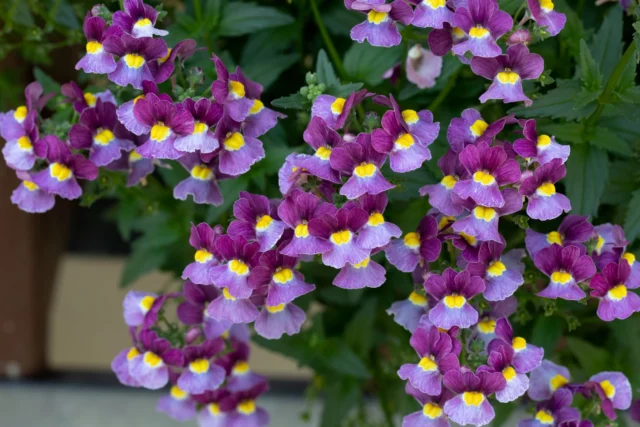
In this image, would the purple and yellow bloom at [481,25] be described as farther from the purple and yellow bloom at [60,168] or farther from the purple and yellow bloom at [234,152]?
the purple and yellow bloom at [60,168]

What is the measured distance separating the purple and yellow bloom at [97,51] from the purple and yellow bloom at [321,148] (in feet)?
0.82

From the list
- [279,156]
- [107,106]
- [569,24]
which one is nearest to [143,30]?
[107,106]

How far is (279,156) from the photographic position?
106 cm

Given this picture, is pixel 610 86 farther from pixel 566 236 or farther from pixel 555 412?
pixel 555 412

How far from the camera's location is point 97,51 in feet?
3.04

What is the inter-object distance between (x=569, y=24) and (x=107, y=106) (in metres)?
0.64

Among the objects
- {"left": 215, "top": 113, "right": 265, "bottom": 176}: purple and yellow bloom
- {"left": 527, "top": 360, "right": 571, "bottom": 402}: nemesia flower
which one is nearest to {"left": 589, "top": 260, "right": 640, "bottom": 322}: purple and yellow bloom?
{"left": 527, "top": 360, "right": 571, "bottom": 402}: nemesia flower

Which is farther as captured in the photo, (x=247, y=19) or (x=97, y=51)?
(x=247, y=19)

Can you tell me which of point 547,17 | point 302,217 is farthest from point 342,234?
point 547,17

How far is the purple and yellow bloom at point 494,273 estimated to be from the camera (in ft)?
2.97

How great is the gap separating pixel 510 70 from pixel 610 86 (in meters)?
0.15

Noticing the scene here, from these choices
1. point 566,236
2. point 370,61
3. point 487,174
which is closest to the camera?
point 487,174

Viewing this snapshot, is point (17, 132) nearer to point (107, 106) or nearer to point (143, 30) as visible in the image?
point (107, 106)

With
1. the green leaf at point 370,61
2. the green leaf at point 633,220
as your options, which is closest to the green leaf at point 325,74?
the green leaf at point 370,61
